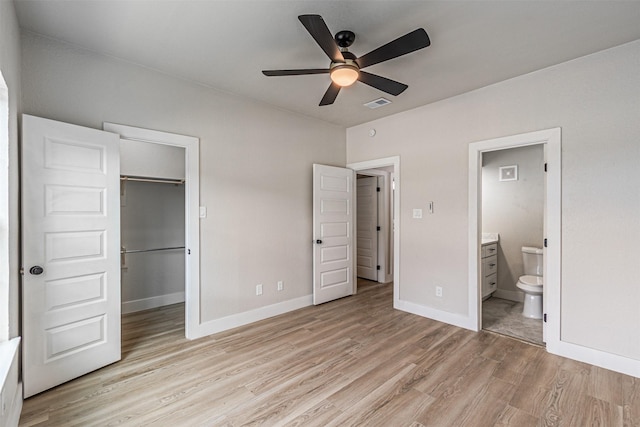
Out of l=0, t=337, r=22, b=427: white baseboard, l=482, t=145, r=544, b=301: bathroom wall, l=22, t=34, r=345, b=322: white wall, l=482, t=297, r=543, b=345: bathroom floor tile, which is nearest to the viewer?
l=0, t=337, r=22, b=427: white baseboard

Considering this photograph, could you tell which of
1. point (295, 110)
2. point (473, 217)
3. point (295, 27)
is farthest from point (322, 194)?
point (295, 27)

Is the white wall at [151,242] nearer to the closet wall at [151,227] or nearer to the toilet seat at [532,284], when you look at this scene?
the closet wall at [151,227]

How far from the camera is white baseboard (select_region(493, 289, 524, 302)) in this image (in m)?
4.36

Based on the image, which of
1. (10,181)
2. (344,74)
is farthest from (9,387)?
(344,74)

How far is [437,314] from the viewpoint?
144 inches

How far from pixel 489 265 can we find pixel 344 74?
3.63 meters

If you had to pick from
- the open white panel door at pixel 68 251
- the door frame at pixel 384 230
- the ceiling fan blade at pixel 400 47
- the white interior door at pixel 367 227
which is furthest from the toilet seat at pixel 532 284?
the open white panel door at pixel 68 251

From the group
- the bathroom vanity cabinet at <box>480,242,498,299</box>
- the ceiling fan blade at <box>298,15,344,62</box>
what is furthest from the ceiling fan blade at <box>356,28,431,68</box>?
the bathroom vanity cabinet at <box>480,242,498,299</box>

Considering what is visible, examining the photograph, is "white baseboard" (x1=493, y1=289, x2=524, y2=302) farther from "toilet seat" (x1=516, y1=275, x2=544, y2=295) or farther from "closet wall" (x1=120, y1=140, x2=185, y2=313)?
"closet wall" (x1=120, y1=140, x2=185, y2=313)

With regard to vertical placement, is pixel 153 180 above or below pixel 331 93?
below

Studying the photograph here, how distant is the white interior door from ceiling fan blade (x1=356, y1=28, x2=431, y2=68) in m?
3.57

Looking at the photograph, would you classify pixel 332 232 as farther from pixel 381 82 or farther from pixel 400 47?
pixel 400 47

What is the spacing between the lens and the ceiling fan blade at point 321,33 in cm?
168

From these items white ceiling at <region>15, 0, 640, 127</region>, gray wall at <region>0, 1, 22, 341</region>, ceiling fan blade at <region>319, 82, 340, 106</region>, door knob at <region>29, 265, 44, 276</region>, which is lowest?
door knob at <region>29, 265, 44, 276</region>
